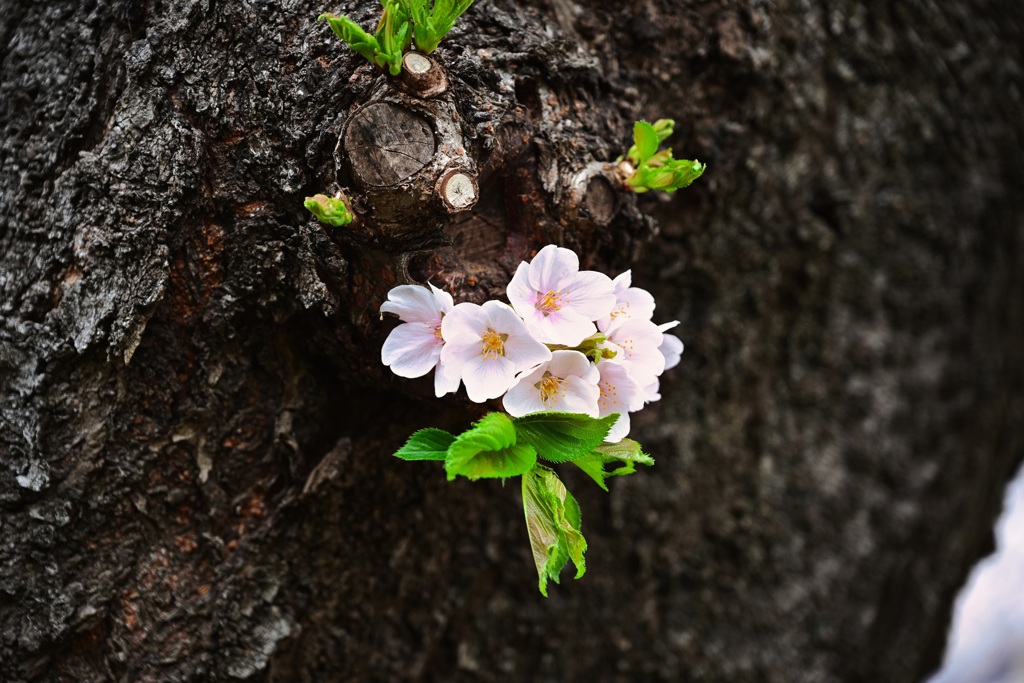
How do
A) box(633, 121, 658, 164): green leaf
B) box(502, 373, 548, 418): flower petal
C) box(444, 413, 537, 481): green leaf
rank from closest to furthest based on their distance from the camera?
box(444, 413, 537, 481): green leaf < box(502, 373, 548, 418): flower petal < box(633, 121, 658, 164): green leaf

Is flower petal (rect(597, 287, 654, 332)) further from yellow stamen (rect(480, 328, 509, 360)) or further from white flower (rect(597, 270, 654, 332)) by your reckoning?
yellow stamen (rect(480, 328, 509, 360))

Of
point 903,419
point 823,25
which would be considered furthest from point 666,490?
point 823,25

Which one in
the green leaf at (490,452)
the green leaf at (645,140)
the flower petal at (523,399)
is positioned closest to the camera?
the green leaf at (490,452)

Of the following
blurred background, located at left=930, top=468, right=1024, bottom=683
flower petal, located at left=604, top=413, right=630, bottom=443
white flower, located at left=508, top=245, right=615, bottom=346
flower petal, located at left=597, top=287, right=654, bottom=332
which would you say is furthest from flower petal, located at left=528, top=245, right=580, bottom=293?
blurred background, located at left=930, top=468, right=1024, bottom=683

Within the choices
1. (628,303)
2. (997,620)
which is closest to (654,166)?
(628,303)

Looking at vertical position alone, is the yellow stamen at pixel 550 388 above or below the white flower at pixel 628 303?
below

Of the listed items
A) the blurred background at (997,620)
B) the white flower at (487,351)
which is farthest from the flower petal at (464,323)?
the blurred background at (997,620)

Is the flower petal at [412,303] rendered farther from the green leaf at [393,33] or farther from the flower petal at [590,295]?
the green leaf at [393,33]
